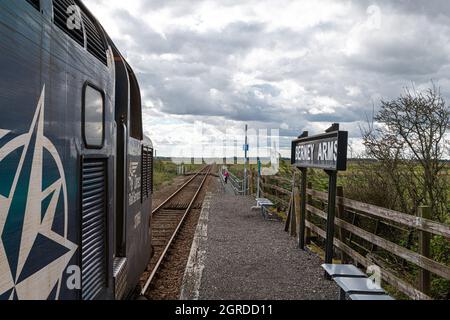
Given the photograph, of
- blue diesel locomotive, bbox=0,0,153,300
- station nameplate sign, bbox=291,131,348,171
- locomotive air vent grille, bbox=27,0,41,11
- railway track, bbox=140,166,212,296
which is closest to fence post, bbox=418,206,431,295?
station nameplate sign, bbox=291,131,348,171

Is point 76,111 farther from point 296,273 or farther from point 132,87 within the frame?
point 296,273

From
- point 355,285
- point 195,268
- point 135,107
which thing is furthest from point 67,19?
point 195,268

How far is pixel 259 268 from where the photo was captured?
23.6 feet

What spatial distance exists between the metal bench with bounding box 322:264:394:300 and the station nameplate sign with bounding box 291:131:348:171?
62.3 inches

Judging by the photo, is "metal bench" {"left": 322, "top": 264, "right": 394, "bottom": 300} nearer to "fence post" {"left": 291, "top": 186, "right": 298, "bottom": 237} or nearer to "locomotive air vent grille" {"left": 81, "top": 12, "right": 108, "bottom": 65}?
"locomotive air vent grille" {"left": 81, "top": 12, "right": 108, "bottom": 65}

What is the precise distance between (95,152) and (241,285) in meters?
3.78

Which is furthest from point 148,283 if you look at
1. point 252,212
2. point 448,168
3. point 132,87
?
point 252,212

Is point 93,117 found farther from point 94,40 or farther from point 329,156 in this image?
point 329,156

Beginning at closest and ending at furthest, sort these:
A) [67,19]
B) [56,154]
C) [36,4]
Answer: [36,4]
[56,154]
[67,19]

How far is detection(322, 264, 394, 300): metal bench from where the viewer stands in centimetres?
404

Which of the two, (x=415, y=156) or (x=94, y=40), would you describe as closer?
(x=94, y=40)

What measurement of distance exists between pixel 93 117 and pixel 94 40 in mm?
744

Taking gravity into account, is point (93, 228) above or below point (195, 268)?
above
